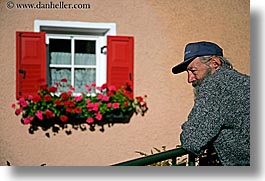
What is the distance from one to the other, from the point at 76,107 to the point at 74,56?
27 centimetres

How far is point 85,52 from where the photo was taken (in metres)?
2.74

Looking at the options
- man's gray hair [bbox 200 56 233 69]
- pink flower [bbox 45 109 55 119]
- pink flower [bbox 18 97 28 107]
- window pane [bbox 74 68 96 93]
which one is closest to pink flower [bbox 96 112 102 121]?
window pane [bbox 74 68 96 93]

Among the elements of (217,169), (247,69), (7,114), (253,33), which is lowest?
(217,169)

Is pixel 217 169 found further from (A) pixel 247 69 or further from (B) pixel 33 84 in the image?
(B) pixel 33 84

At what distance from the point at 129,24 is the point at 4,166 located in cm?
98

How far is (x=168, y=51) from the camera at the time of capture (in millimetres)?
2758

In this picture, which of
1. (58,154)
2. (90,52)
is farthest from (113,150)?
(90,52)

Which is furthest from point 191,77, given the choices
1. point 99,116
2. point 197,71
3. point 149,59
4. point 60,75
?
point 60,75

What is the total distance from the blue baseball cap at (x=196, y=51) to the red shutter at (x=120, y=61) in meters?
0.24

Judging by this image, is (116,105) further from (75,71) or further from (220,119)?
(220,119)

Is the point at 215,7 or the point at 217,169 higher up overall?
the point at 215,7

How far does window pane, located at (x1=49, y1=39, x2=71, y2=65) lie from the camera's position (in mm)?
2713

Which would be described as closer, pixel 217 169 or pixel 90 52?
pixel 217 169

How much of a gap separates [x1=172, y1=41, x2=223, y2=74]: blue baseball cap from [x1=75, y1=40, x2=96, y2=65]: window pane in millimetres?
437
